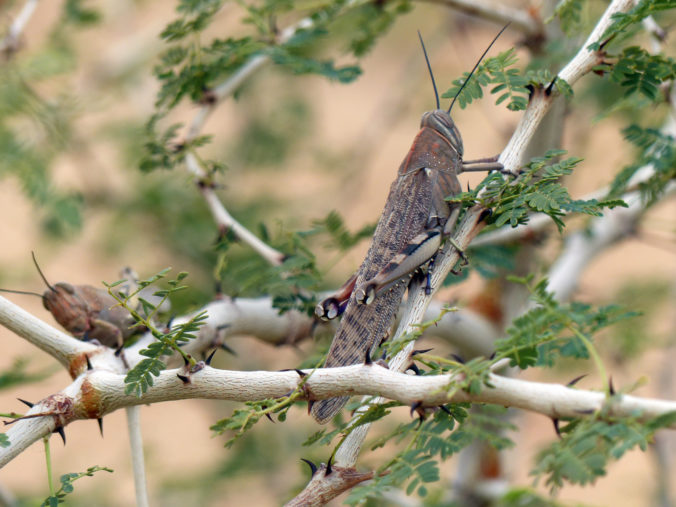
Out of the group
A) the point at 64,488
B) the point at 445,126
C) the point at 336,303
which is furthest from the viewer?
the point at 445,126

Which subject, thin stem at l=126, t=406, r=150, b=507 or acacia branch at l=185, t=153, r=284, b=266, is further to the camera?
acacia branch at l=185, t=153, r=284, b=266

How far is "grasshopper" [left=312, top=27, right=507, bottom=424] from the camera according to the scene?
143 cm

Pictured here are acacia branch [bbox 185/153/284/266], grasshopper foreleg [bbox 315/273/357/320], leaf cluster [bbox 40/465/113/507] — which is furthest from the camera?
acacia branch [bbox 185/153/284/266]

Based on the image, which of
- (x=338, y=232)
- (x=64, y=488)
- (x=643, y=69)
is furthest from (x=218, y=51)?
(x=64, y=488)

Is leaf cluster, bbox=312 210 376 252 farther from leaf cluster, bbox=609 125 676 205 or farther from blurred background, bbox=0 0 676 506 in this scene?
leaf cluster, bbox=609 125 676 205

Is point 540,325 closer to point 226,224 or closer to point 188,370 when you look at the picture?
point 188,370

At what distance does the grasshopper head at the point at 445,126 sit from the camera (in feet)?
5.47

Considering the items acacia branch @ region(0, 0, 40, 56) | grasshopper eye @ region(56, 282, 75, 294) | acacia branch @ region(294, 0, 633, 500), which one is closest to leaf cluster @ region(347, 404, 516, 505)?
acacia branch @ region(294, 0, 633, 500)

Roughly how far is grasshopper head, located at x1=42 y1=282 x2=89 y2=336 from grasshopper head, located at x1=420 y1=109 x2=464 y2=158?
0.98 metres

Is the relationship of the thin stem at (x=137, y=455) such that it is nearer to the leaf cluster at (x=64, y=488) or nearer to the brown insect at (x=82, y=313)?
the leaf cluster at (x=64, y=488)

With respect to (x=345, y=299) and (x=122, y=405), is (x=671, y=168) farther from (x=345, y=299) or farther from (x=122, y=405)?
(x=122, y=405)

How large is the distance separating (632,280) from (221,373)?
11.2ft

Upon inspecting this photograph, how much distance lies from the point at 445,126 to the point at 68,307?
3.41ft

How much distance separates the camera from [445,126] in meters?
1.67
